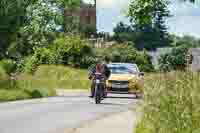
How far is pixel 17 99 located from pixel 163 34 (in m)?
81.1

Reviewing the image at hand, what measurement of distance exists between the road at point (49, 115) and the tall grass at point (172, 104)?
3.04 meters

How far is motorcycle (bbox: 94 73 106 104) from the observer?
28062mm

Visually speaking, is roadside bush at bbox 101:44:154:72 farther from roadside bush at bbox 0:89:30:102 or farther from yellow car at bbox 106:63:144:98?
roadside bush at bbox 0:89:30:102

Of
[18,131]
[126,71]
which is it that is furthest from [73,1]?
[18,131]

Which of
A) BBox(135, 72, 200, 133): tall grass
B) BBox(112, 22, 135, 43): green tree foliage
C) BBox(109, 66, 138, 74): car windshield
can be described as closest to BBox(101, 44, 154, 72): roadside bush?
BBox(109, 66, 138, 74): car windshield

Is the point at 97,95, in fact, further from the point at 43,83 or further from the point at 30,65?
the point at 30,65

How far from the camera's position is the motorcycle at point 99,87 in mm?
28062

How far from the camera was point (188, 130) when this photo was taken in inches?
449

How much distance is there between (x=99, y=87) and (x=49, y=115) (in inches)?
254

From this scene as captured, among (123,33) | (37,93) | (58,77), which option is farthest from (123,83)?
(123,33)

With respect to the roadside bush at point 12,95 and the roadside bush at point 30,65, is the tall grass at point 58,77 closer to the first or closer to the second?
the roadside bush at point 30,65

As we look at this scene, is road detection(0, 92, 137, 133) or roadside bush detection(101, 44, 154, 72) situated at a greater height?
road detection(0, 92, 137, 133)

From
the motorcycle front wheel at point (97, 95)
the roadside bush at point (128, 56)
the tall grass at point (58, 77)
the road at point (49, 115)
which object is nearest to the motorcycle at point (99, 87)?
the motorcycle front wheel at point (97, 95)

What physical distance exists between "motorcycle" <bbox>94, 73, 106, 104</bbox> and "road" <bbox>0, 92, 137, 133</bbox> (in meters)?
0.38
